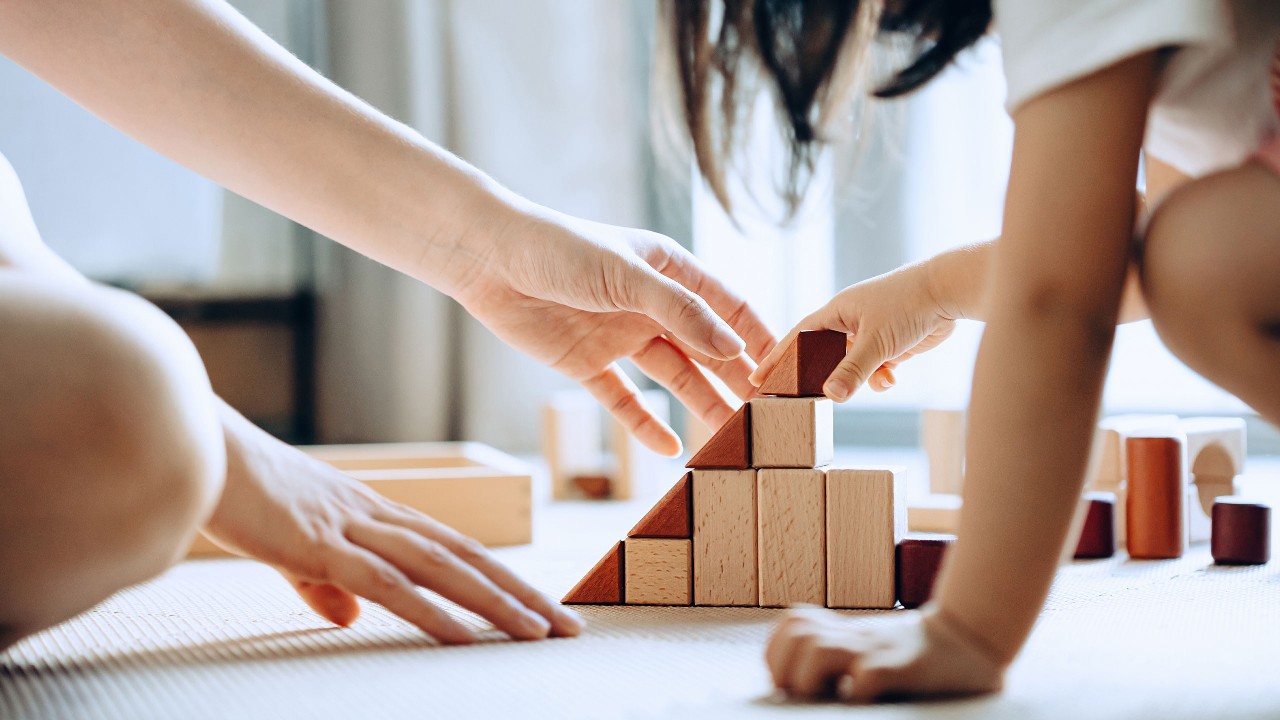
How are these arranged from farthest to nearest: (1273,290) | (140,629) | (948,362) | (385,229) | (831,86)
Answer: (948,362)
(831,86)
(385,229)
(140,629)
(1273,290)

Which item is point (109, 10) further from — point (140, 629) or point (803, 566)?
point (803, 566)

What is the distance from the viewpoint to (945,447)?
1319mm

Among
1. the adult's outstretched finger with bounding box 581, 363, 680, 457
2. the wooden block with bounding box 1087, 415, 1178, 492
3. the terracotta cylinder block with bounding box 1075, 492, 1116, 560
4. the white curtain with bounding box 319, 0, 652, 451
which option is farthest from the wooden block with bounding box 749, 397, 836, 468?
the white curtain with bounding box 319, 0, 652, 451

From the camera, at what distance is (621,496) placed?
1625mm

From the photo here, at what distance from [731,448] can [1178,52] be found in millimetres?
391

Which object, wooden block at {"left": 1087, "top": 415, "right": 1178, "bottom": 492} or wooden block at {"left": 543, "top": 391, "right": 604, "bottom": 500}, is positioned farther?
wooden block at {"left": 543, "top": 391, "right": 604, "bottom": 500}

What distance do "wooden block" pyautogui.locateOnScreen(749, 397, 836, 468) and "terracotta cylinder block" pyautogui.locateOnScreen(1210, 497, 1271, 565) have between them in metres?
0.41

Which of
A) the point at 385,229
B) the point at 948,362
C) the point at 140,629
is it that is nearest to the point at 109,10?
the point at 385,229

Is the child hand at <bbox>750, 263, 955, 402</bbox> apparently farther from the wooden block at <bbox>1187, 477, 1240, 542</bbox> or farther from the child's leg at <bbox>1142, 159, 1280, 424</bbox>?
the wooden block at <bbox>1187, 477, 1240, 542</bbox>

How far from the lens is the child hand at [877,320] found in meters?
0.84

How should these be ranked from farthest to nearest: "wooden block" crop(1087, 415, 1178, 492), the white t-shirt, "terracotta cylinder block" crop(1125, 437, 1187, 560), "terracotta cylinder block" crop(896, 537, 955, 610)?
"wooden block" crop(1087, 415, 1178, 492) < "terracotta cylinder block" crop(1125, 437, 1187, 560) < "terracotta cylinder block" crop(896, 537, 955, 610) < the white t-shirt

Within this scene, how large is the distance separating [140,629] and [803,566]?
45cm

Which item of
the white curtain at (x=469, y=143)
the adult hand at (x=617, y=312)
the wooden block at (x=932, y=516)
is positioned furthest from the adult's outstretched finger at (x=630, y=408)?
the white curtain at (x=469, y=143)

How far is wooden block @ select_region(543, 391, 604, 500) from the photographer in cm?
165
